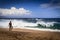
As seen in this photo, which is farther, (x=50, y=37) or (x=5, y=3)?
(x=5, y=3)

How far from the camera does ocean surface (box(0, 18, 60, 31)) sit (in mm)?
2508

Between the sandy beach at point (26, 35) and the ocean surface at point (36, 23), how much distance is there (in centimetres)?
8

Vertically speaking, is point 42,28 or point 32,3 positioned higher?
point 32,3

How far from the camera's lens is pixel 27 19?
2.58 m

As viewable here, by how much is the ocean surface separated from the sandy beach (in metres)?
0.08

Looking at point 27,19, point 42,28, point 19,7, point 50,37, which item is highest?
point 19,7

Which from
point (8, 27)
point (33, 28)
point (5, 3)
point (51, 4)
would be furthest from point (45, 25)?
point (5, 3)

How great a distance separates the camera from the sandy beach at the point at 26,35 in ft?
8.16

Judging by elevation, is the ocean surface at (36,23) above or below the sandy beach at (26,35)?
above

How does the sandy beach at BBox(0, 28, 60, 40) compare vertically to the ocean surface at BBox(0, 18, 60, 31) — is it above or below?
below

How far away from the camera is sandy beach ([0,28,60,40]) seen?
8.16 ft

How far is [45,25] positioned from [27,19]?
0.39 metres

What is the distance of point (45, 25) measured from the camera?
2.54m

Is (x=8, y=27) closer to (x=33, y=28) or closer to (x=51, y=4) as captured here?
(x=33, y=28)
